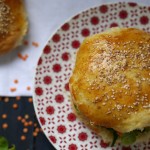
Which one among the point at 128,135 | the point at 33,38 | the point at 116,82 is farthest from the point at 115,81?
the point at 33,38

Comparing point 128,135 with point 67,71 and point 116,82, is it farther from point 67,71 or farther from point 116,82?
point 67,71

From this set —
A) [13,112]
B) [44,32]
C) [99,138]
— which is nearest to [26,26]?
[44,32]

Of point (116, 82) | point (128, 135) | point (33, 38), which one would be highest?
point (33, 38)

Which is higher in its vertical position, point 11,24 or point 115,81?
point 11,24

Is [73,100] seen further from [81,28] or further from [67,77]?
[81,28]

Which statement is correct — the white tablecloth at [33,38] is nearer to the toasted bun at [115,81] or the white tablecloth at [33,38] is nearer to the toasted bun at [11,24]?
the toasted bun at [11,24]

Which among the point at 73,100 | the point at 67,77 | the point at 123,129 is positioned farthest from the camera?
the point at 67,77
